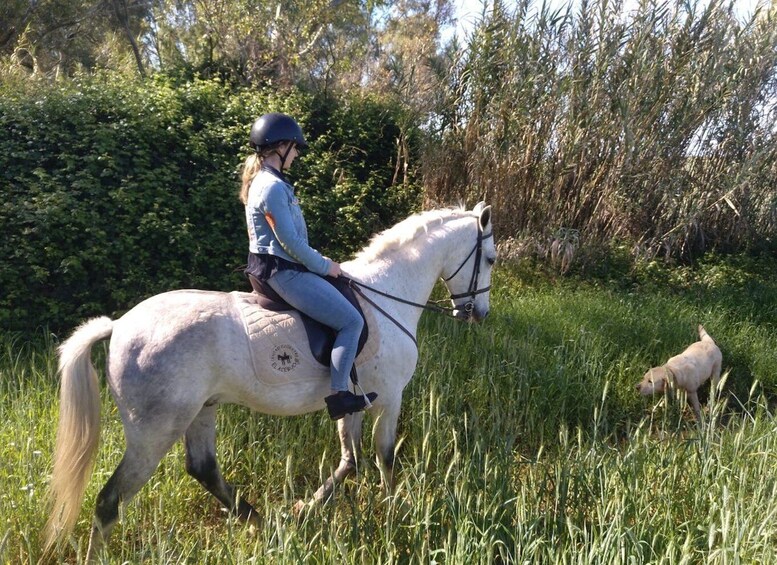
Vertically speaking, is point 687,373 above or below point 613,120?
below

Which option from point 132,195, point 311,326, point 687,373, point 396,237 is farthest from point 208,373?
point 132,195

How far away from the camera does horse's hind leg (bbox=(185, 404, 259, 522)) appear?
3426 mm

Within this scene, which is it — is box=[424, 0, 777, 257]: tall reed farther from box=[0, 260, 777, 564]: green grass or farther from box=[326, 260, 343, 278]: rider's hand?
box=[326, 260, 343, 278]: rider's hand

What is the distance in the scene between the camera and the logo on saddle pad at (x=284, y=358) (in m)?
3.18

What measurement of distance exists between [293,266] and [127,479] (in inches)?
53.0

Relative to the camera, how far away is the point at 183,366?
2957mm

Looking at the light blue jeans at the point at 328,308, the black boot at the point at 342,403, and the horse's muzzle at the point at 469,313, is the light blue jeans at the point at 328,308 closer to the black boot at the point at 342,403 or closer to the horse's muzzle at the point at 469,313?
the black boot at the point at 342,403

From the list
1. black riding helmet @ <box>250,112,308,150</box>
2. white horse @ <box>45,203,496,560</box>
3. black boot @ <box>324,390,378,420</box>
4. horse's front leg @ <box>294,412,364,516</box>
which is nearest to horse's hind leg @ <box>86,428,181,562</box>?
white horse @ <box>45,203,496,560</box>

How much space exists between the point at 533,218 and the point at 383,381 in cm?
599

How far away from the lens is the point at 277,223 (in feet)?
10.1

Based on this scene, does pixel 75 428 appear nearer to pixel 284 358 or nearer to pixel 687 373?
pixel 284 358

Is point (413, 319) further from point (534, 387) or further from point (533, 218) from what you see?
point (533, 218)

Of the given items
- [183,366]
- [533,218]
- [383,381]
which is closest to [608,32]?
[533,218]

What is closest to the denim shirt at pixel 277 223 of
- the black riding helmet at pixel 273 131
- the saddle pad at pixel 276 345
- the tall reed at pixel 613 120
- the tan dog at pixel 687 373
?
the black riding helmet at pixel 273 131
